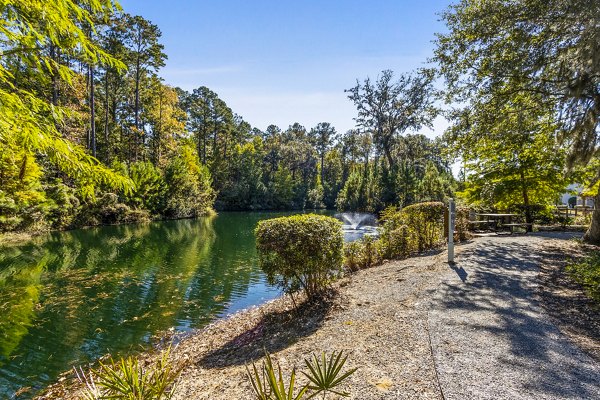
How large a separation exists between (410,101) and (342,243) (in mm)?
27388

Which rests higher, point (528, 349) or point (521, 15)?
point (521, 15)

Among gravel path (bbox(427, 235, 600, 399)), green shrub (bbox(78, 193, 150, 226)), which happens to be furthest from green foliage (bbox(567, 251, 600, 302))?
green shrub (bbox(78, 193, 150, 226))

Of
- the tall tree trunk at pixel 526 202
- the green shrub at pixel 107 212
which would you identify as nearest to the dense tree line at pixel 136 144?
the green shrub at pixel 107 212

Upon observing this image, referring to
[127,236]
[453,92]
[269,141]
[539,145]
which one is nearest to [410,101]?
[539,145]

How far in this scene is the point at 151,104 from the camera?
40.2 metres

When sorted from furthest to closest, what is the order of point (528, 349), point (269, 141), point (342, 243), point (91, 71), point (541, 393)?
point (269, 141) → point (91, 71) → point (342, 243) → point (528, 349) → point (541, 393)

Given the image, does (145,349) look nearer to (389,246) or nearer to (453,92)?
(389,246)

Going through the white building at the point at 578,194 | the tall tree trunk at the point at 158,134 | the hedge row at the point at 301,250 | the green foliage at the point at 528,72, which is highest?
the tall tree trunk at the point at 158,134

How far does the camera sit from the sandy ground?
3.30 meters

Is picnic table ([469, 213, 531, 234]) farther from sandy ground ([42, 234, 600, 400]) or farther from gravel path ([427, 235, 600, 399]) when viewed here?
gravel path ([427, 235, 600, 399])

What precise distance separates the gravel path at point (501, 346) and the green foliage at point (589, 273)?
0.80 m

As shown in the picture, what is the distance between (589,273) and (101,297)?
1174 centimetres

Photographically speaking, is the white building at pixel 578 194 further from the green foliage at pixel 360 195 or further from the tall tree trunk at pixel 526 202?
the green foliage at pixel 360 195

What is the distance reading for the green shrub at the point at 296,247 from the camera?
639cm
